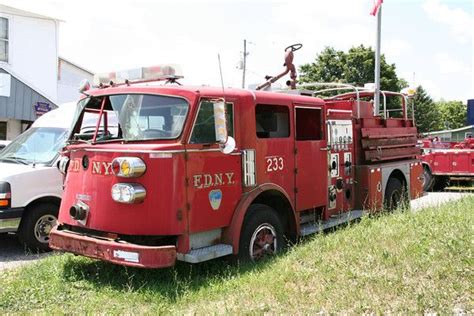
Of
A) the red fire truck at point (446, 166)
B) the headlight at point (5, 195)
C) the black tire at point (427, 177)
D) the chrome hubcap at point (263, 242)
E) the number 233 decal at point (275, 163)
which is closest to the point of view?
the chrome hubcap at point (263, 242)

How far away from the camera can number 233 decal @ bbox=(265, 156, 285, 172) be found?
6.24 metres

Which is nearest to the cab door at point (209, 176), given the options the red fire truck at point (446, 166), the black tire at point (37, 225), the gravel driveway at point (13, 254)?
the gravel driveway at point (13, 254)

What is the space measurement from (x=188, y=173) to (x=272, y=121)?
1776mm

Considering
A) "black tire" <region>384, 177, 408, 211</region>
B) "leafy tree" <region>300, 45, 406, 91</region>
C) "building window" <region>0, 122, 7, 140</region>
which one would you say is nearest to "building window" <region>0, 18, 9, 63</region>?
"building window" <region>0, 122, 7, 140</region>

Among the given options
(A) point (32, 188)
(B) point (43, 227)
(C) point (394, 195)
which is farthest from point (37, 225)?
(C) point (394, 195)

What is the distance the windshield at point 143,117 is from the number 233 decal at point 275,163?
1374 millimetres

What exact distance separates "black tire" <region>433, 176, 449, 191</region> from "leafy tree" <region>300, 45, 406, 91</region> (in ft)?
73.9

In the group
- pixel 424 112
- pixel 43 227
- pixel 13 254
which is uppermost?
pixel 424 112

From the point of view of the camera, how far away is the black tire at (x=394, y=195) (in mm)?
9095

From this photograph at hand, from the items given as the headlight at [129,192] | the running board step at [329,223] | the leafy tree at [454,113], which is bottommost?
the running board step at [329,223]

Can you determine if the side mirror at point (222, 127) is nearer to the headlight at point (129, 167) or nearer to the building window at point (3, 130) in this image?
the headlight at point (129, 167)

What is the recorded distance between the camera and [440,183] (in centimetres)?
1647

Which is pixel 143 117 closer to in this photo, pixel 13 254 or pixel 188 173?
pixel 188 173

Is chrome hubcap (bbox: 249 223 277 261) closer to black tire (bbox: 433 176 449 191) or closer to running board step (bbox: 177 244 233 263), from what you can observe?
running board step (bbox: 177 244 233 263)
